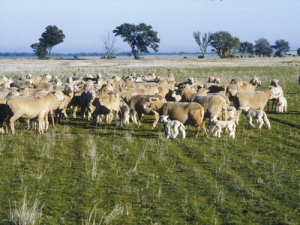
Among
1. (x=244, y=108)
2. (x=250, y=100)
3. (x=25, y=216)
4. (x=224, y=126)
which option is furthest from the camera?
(x=250, y=100)

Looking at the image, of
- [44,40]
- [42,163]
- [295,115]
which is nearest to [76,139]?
[42,163]

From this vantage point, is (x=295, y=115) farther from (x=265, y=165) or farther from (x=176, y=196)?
(x=176, y=196)

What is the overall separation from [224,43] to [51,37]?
5518cm

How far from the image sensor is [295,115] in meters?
19.3

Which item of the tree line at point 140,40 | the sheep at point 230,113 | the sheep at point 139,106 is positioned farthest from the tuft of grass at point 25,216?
the tree line at point 140,40

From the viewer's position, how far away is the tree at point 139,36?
401 ft

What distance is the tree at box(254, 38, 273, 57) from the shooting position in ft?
529

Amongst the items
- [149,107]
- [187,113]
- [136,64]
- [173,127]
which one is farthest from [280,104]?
[136,64]

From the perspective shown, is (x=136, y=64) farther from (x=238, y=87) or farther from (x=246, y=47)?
(x=246, y=47)

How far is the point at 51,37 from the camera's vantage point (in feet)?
414

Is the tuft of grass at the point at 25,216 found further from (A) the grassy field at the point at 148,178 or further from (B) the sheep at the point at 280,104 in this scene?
(B) the sheep at the point at 280,104

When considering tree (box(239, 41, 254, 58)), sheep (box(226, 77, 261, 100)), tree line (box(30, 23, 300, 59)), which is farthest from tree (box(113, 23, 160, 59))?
sheep (box(226, 77, 261, 100))

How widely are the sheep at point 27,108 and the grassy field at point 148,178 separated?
2.11 ft

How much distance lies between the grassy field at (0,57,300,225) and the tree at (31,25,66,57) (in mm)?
116462
